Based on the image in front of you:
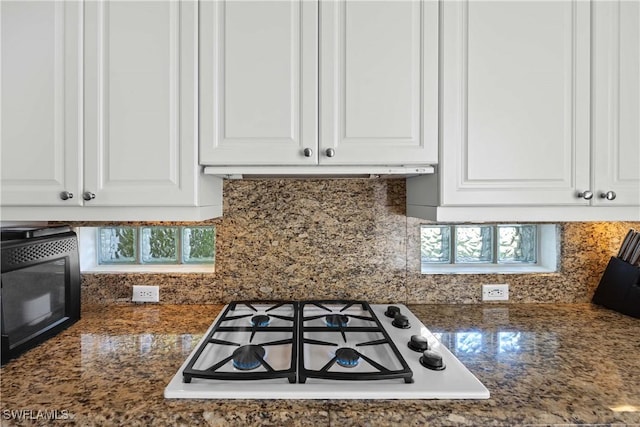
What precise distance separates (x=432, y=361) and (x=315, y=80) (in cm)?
96

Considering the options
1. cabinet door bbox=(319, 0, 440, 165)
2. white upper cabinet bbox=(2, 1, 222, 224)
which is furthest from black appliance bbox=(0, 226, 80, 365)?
cabinet door bbox=(319, 0, 440, 165)

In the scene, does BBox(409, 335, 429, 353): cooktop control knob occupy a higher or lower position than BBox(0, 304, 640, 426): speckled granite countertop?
higher

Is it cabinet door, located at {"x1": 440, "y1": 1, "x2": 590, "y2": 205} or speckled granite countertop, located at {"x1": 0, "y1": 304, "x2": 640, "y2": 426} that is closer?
speckled granite countertop, located at {"x1": 0, "y1": 304, "x2": 640, "y2": 426}

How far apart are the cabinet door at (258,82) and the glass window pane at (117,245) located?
2.45 ft

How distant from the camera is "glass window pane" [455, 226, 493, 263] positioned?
1652 mm

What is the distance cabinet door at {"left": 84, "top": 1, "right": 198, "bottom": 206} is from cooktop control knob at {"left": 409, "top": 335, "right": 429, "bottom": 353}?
2.85 ft

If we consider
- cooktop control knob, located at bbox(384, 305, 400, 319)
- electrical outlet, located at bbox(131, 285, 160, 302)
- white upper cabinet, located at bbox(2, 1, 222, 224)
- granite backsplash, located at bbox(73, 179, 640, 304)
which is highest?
white upper cabinet, located at bbox(2, 1, 222, 224)

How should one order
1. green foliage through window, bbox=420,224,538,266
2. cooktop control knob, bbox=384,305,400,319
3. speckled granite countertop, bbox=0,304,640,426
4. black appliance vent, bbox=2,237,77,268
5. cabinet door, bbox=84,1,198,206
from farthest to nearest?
green foliage through window, bbox=420,224,538,266
cooktop control knob, bbox=384,305,400,319
cabinet door, bbox=84,1,198,206
black appliance vent, bbox=2,237,77,268
speckled granite countertop, bbox=0,304,640,426

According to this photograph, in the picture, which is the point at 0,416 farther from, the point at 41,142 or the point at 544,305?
the point at 544,305

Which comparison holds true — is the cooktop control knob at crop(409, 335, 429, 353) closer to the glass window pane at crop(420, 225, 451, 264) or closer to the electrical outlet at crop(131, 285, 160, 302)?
the glass window pane at crop(420, 225, 451, 264)

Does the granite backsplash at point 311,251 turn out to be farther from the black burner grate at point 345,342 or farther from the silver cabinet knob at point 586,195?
the silver cabinet knob at point 586,195

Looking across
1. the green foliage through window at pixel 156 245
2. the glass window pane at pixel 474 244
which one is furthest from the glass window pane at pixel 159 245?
the glass window pane at pixel 474 244

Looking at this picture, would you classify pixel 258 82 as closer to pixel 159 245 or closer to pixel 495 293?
pixel 159 245

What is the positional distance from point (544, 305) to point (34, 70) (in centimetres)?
222
